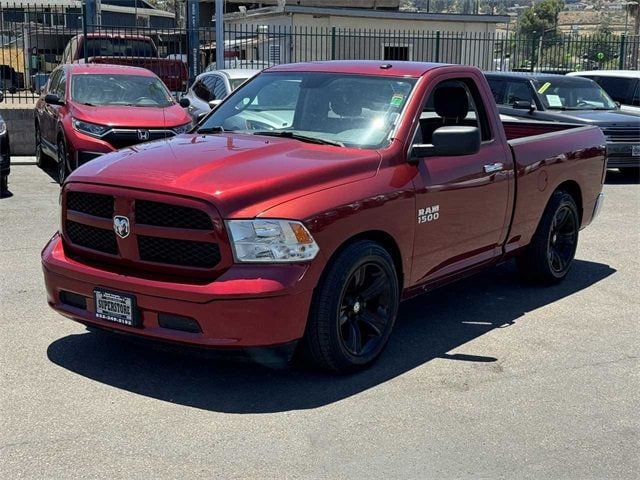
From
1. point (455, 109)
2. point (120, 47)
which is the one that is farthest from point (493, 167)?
point (120, 47)

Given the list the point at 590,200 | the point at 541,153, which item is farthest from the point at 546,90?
the point at 541,153

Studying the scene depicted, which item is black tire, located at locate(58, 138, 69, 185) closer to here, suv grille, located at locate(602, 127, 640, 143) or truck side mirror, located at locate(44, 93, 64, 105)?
truck side mirror, located at locate(44, 93, 64, 105)

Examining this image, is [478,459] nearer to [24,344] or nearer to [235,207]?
[235,207]

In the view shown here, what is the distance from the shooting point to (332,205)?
5094mm

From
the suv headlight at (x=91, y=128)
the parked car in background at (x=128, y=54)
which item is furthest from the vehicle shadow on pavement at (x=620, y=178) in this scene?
the parked car in background at (x=128, y=54)

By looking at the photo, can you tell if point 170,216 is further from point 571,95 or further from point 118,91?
point 571,95

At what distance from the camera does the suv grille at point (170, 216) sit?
4848mm

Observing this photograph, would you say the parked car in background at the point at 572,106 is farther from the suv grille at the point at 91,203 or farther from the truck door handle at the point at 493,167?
the suv grille at the point at 91,203

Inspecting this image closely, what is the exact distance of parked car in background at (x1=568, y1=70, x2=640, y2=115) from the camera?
16.8 m

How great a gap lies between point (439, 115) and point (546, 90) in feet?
29.5

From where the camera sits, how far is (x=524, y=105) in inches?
572

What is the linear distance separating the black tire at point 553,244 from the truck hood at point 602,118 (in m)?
6.29

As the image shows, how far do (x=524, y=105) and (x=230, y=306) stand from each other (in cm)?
1083

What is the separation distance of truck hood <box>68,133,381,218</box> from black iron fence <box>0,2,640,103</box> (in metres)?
11.3
